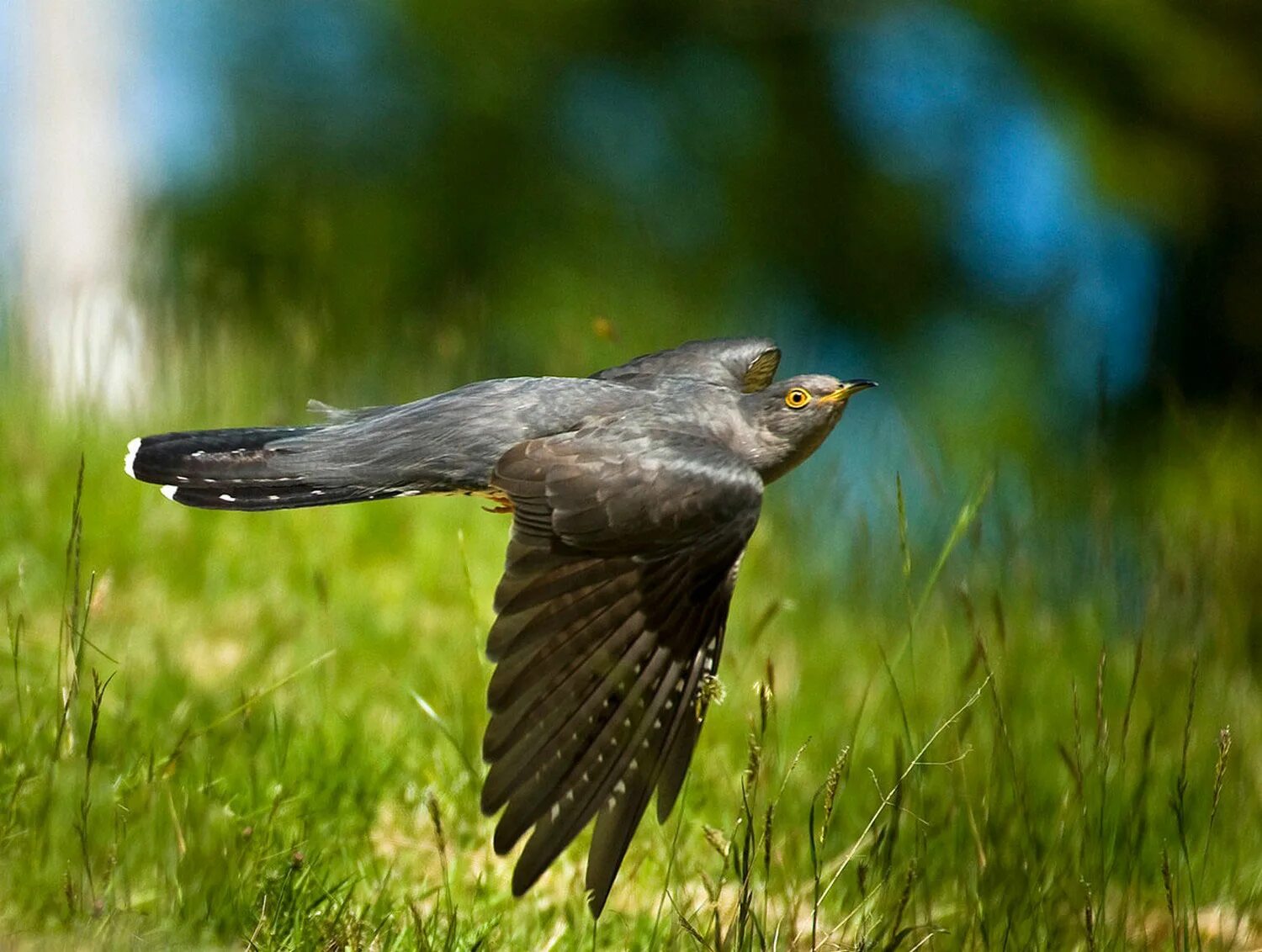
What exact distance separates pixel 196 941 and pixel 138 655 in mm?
1632

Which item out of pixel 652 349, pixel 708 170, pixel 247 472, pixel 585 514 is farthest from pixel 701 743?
pixel 708 170

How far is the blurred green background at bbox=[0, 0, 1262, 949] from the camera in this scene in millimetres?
2512

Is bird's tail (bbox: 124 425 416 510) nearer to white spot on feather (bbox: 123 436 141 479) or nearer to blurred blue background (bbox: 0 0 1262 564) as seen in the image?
white spot on feather (bbox: 123 436 141 479)

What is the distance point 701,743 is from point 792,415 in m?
0.84

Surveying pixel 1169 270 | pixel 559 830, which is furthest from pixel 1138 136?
pixel 559 830

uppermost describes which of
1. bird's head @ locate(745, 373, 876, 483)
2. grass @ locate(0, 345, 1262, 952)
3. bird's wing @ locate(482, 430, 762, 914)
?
bird's head @ locate(745, 373, 876, 483)

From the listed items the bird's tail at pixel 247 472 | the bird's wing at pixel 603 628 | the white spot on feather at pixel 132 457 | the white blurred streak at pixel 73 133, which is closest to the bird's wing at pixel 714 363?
the bird's wing at pixel 603 628

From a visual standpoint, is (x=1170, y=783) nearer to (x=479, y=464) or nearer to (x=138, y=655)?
(x=479, y=464)

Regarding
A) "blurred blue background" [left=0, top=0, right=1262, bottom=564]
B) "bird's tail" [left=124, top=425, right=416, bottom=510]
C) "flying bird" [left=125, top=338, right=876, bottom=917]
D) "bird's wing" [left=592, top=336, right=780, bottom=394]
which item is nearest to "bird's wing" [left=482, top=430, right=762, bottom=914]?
"flying bird" [left=125, top=338, right=876, bottom=917]

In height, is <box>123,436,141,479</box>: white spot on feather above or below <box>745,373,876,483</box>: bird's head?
below

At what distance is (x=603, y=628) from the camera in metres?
2.53

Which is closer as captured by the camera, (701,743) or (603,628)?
(603,628)

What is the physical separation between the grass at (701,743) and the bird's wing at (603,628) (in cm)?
17

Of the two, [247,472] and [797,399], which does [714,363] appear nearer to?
[797,399]
